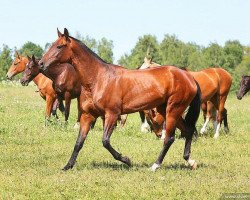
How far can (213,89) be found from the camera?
15.0m

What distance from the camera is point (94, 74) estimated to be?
8.97 m

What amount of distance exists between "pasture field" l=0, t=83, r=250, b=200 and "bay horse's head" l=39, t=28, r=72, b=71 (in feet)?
6.59

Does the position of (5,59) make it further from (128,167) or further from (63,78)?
(128,167)

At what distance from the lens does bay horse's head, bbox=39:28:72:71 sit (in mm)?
8781

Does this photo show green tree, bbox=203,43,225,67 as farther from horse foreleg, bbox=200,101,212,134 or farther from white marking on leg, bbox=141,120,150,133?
white marking on leg, bbox=141,120,150,133

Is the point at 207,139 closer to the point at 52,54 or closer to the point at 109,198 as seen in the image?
the point at 52,54

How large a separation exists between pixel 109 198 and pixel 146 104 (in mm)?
2540

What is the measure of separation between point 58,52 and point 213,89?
24.4ft

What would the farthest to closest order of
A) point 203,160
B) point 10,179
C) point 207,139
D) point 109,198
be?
1. point 207,139
2. point 203,160
3. point 10,179
4. point 109,198

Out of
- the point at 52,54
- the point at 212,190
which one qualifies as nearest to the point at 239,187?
the point at 212,190

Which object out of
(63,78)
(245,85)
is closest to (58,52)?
(63,78)

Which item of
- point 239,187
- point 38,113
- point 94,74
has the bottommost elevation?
point 38,113

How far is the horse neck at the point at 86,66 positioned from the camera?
894 cm

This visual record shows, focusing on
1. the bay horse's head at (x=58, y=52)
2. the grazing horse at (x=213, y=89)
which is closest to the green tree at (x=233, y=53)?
the grazing horse at (x=213, y=89)
